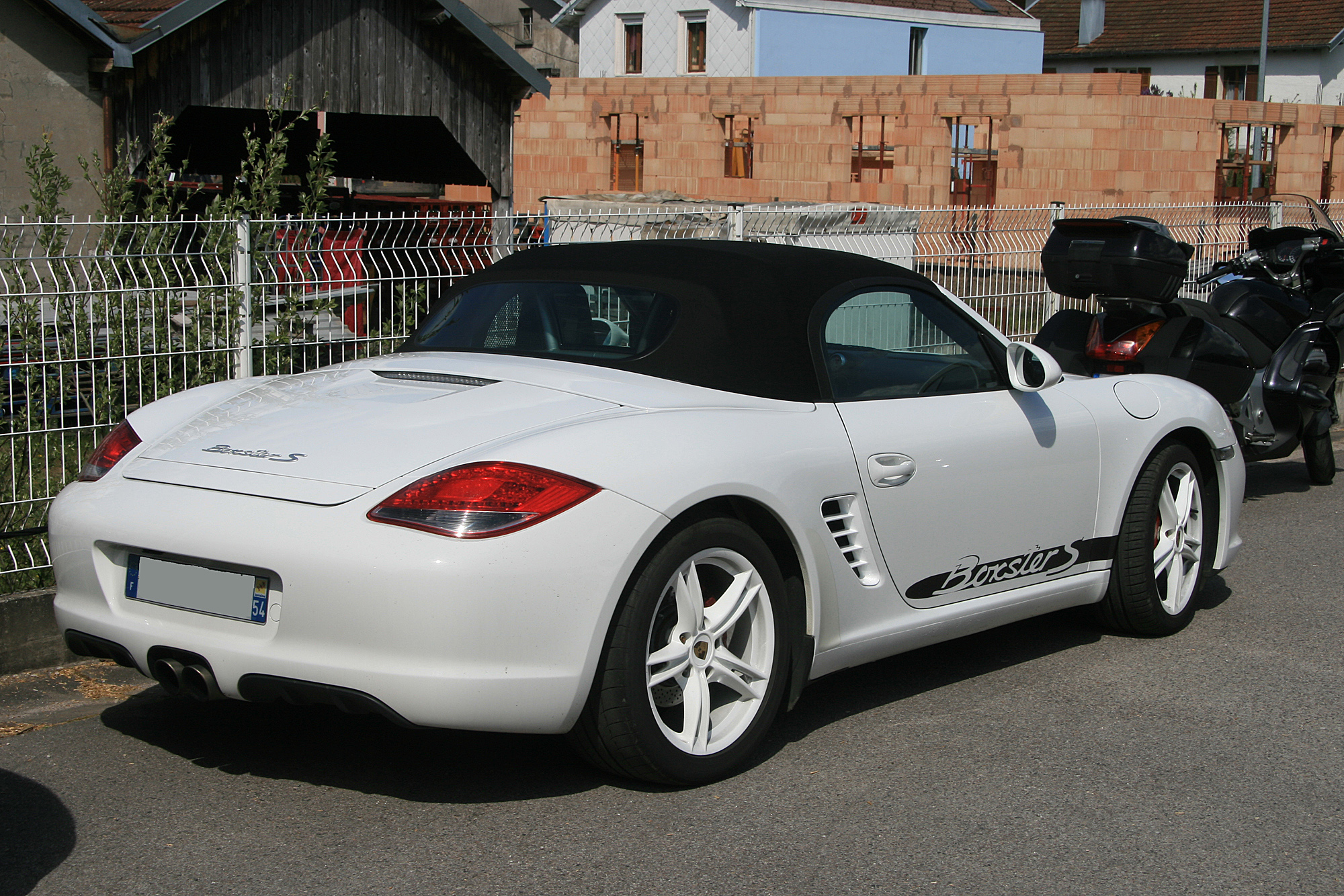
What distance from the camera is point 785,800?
3807mm

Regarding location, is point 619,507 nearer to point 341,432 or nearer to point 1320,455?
point 341,432

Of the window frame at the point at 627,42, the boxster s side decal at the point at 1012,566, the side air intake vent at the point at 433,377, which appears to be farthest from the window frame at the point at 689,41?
the side air intake vent at the point at 433,377

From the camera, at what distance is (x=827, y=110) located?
3206 centimetres

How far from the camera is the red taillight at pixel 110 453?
4020mm

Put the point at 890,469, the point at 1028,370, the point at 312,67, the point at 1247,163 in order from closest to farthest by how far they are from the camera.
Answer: the point at 890,469 → the point at 1028,370 → the point at 312,67 → the point at 1247,163

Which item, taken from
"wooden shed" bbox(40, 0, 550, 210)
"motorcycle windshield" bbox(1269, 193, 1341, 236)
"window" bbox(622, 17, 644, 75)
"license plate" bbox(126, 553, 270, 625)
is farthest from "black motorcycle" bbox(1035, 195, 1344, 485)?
"window" bbox(622, 17, 644, 75)

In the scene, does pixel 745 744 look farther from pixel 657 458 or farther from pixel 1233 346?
pixel 1233 346

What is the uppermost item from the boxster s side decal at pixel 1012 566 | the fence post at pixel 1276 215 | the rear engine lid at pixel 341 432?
the fence post at pixel 1276 215

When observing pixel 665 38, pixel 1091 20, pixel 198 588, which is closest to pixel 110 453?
pixel 198 588

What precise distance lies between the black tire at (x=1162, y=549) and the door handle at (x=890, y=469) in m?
1.28

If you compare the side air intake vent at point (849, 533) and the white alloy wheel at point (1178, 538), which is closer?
the side air intake vent at point (849, 533)

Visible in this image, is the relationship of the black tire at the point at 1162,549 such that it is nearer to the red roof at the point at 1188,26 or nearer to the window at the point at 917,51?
the window at the point at 917,51

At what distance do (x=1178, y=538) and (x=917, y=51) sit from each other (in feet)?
148

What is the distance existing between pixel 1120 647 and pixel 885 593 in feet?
4.97
